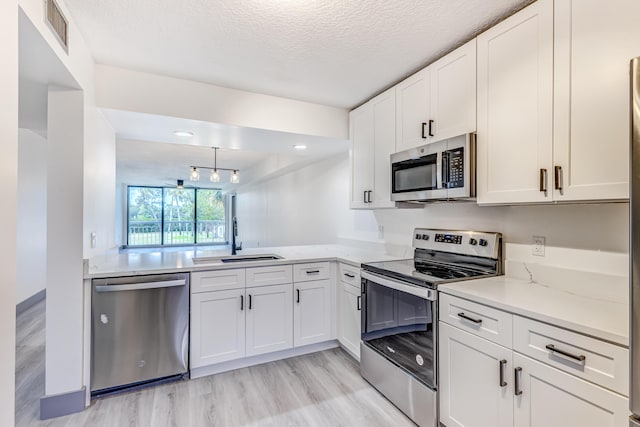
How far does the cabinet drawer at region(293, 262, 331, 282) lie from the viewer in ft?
9.25

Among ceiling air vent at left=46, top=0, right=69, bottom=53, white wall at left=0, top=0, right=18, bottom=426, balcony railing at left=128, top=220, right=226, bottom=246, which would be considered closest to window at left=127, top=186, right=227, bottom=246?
balcony railing at left=128, top=220, right=226, bottom=246

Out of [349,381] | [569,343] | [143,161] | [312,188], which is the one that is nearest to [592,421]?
[569,343]

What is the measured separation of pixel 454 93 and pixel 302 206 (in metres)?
3.28

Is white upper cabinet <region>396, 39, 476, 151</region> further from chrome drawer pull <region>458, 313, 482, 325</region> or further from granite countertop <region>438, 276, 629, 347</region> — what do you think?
chrome drawer pull <region>458, 313, 482, 325</region>

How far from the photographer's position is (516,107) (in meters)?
1.67

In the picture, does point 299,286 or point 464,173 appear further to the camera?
point 299,286

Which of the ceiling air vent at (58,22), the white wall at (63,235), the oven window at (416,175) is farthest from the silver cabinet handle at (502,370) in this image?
the ceiling air vent at (58,22)

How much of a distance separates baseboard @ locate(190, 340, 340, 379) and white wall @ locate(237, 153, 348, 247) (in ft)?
4.63

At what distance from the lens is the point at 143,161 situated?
5941 millimetres

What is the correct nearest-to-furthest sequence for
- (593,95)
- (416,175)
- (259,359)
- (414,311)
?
(593,95) < (414,311) < (416,175) < (259,359)

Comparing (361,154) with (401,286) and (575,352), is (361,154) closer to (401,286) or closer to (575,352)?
(401,286)

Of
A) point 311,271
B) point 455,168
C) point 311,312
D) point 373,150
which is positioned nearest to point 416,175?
point 455,168

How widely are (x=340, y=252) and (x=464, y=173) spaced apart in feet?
5.45

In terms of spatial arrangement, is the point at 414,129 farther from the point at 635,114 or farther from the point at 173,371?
the point at 173,371
